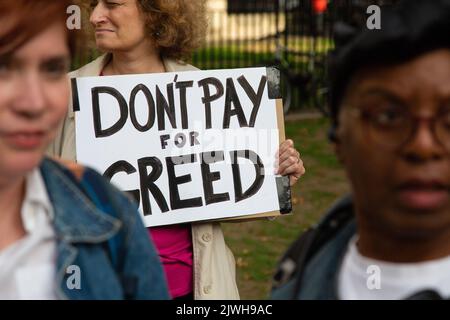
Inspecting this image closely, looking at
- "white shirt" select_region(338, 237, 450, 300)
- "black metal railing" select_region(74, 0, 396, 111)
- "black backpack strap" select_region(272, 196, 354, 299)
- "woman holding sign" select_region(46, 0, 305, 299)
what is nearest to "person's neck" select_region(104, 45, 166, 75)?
"woman holding sign" select_region(46, 0, 305, 299)

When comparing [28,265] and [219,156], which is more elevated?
[28,265]

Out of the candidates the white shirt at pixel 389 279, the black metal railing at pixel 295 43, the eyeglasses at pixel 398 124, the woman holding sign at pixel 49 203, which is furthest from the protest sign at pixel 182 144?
the black metal railing at pixel 295 43

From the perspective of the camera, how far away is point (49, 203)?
1682mm

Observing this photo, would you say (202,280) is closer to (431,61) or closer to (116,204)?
(116,204)

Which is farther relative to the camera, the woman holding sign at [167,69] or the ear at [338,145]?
the woman holding sign at [167,69]

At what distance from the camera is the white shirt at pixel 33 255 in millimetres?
1620

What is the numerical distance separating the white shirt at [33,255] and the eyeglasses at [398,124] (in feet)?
1.86

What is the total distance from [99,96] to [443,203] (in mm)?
2054

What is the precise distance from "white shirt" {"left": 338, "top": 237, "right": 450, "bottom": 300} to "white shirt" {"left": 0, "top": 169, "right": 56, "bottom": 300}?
1.59ft

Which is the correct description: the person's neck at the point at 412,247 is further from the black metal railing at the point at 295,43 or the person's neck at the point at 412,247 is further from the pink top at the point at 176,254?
the black metal railing at the point at 295,43

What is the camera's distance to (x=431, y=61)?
4.75 feet
